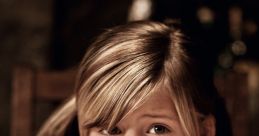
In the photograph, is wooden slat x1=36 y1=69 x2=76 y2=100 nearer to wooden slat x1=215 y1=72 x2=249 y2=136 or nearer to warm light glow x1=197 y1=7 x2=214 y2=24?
wooden slat x1=215 y1=72 x2=249 y2=136

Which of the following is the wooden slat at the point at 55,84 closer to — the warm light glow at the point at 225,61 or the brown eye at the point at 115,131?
the brown eye at the point at 115,131

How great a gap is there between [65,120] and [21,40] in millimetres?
745

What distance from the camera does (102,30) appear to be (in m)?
1.35

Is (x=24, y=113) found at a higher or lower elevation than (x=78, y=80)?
lower

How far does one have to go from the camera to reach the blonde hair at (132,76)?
857mm

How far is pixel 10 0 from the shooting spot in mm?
1749

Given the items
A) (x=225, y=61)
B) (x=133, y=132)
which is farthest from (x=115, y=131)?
(x=225, y=61)

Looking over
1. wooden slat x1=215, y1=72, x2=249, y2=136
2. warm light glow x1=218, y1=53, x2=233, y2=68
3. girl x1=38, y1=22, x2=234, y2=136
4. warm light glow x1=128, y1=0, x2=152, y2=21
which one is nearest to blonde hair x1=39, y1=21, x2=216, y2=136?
girl x1=38, y1=22, x2=234, y2=136

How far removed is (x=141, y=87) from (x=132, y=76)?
0.9 inches

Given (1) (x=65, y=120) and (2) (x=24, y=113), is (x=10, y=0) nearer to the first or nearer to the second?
(2) (x=24, y=113)

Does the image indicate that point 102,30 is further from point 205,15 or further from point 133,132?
point 205,15

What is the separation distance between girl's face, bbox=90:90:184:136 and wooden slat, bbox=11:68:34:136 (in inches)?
16.6

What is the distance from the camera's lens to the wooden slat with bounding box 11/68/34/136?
1228 mm

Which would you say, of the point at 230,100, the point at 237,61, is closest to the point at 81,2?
the point at 237,61
